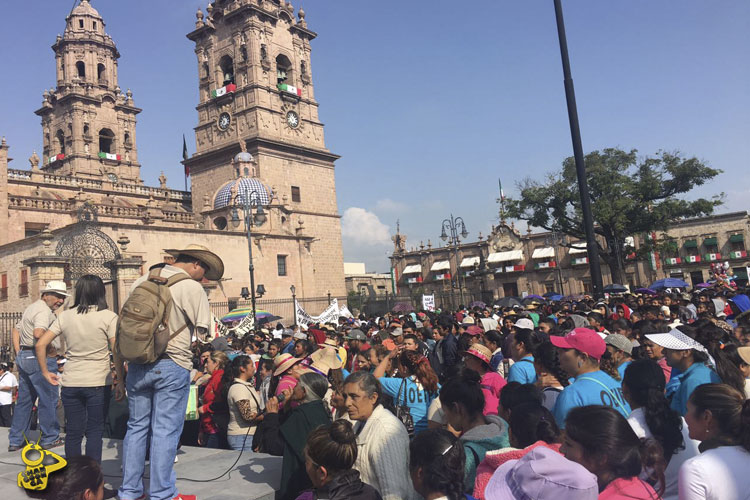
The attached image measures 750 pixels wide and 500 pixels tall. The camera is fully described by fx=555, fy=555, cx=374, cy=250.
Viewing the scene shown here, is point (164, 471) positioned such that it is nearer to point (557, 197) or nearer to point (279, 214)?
point (279, 214)

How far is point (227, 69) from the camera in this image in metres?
41.2

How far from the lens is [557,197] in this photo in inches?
1377

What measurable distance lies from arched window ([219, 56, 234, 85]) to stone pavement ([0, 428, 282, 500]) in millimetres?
37991

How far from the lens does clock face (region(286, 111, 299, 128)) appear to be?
39.8 metres

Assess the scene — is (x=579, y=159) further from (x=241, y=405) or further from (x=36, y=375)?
(x=36, y=375)

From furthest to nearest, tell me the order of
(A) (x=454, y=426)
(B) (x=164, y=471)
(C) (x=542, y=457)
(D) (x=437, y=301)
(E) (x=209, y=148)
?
(D) (x=437, y=301)
(E) (x=209, y=148)
(B) (x=164, y=471)
(A) (x=454, y=426)
(C) (x=542, y=457)

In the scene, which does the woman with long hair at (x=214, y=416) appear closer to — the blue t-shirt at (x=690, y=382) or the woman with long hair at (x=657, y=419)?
the woman with long hair at (x=657, y=419)

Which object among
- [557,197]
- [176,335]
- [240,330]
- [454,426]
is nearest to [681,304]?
[454,426]

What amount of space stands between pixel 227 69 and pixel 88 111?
13.5m

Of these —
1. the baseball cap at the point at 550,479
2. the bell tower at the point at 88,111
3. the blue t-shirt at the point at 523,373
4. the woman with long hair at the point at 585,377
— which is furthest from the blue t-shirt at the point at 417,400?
the bell tower at the point at 88,111

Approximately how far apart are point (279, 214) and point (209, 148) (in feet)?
36.4

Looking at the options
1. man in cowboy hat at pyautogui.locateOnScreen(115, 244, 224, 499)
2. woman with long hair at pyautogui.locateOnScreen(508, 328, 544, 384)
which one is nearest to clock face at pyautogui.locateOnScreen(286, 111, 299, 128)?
woman with long hair at pyautogui.locateOnScreen(508, 328, 544, 384)

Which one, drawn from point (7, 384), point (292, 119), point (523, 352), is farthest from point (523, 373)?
point (292, 119)

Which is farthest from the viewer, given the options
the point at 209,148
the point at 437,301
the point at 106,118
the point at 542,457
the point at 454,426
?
the point at 437,301
